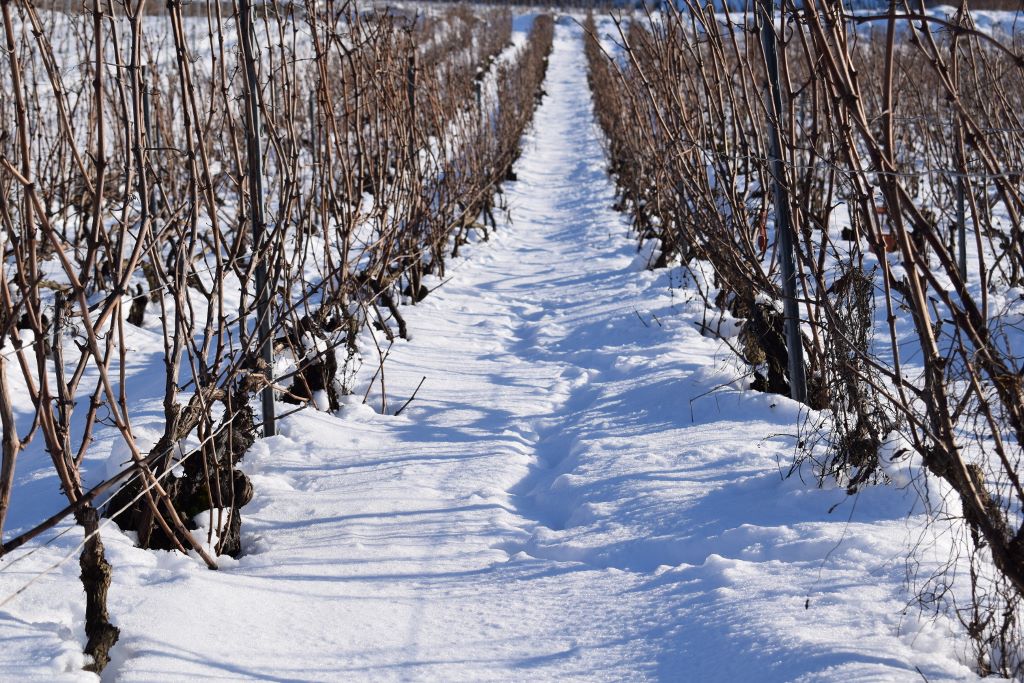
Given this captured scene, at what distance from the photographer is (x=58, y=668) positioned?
1.51 metres

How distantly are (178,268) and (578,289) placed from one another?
3791 millimetres

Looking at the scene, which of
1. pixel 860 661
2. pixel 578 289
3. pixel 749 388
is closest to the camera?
pixel 860 661

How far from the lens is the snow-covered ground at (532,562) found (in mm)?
1602

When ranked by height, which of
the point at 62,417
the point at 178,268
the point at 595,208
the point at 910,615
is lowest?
the point at 595,208

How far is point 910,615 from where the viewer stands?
1614 millimetres

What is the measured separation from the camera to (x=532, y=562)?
80.1 inches

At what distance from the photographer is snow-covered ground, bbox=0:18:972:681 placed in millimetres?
1602

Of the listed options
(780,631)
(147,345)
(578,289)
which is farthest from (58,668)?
(578,289)

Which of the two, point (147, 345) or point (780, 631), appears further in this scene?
point (147, 345)

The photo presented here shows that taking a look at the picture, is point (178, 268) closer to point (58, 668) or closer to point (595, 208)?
point (58, 668)

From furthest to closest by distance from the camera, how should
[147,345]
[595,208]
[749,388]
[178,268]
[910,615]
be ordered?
[595,208] < [147,345] < [749,388] < [178,268] < [910,615]

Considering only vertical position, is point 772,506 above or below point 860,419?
below

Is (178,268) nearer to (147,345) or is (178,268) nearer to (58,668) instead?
(58,668)

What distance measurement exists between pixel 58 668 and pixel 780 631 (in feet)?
4.02
